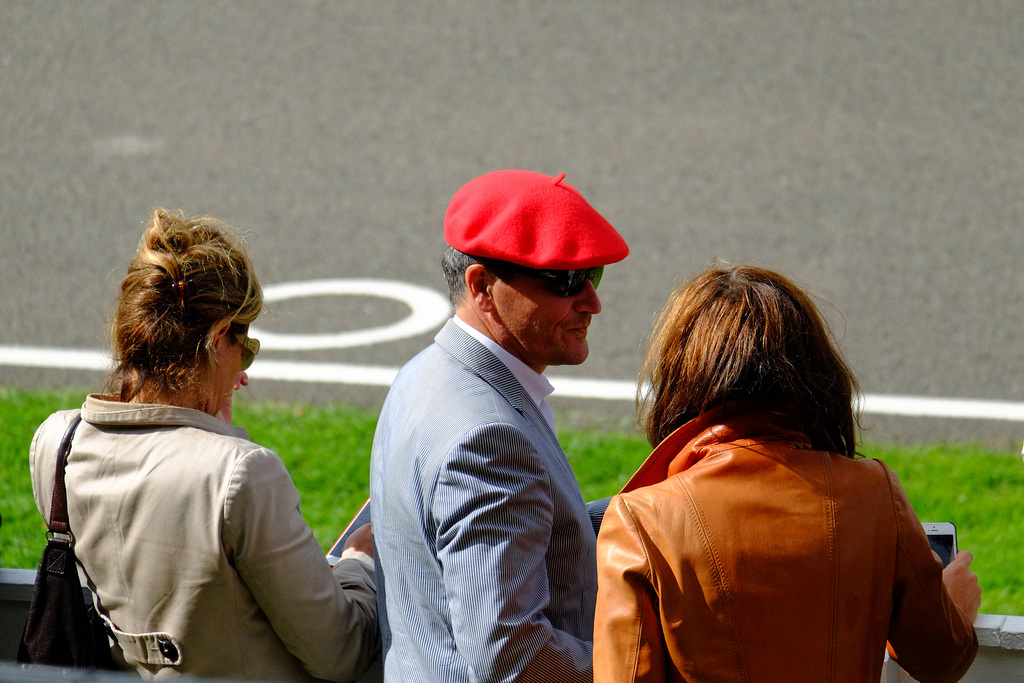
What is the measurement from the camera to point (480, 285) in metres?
2.42

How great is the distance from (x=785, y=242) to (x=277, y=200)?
3575mm

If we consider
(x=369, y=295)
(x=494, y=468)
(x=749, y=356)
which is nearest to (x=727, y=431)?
(x=749, y=356)

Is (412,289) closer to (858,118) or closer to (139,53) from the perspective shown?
(858,118)

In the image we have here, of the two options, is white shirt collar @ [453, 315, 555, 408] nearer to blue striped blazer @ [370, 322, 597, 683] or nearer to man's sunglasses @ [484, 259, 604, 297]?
blue striped blazer @ [370, 322, 597, 683]

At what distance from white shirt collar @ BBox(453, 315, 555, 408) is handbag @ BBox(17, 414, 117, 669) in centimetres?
95

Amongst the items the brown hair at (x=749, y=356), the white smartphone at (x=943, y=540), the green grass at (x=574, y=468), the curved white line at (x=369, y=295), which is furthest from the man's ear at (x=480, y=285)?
the curved white line at (x=369, y=295)

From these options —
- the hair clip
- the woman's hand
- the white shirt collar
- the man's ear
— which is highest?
the man's ear

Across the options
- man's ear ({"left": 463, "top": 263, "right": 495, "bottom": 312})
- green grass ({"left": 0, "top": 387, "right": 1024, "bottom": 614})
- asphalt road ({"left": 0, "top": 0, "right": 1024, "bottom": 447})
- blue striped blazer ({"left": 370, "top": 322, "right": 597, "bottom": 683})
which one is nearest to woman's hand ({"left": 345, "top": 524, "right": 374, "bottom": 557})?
blue striped blazer ({"left": 370, "top": 322, "right": 597, "bottom": 683})

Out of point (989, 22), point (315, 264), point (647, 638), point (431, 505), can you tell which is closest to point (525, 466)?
point (431, 505)

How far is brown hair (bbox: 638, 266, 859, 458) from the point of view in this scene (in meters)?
2.06

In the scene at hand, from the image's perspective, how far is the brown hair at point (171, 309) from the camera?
8.12ft

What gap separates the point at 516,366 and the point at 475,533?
1.55 feet

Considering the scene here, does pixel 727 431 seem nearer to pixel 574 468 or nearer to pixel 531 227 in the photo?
pixel 531 227

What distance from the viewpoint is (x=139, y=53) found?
9836mm
